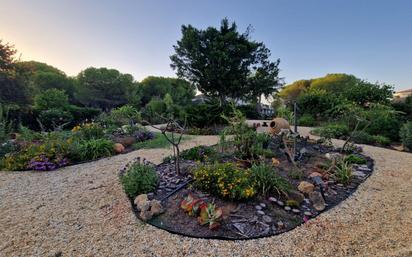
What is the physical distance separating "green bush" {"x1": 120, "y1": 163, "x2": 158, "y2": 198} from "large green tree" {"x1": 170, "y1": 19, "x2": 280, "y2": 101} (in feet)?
39.6

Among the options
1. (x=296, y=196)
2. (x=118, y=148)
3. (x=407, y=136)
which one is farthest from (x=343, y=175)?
(x=118, y=148)

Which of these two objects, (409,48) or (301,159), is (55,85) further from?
(409,48)

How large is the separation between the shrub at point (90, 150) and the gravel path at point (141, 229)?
5.08ft

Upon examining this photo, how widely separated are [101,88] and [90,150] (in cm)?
2161

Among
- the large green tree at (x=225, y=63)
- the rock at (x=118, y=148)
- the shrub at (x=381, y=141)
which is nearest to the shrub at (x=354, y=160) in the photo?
the shrub at (x=381, y=141)

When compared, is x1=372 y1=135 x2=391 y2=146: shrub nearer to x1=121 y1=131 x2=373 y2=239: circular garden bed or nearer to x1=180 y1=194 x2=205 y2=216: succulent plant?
x1=121 y1=131 x2=373 y2=239: circular garden bed

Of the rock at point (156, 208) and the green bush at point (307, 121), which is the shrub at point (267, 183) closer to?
the rock at point (156, 208)

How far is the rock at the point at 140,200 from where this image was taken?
8.28 ft

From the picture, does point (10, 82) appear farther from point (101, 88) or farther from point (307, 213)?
point (101, 88)

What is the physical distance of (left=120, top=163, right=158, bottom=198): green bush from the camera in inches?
112

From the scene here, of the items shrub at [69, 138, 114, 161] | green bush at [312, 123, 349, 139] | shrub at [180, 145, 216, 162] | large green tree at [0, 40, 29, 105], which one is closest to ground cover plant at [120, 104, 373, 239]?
shrub at [180, 145, 216, 162]

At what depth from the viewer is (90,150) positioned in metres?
5.16

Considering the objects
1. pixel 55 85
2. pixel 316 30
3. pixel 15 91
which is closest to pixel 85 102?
pixel 55 85

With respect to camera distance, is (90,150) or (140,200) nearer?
(140,200)
